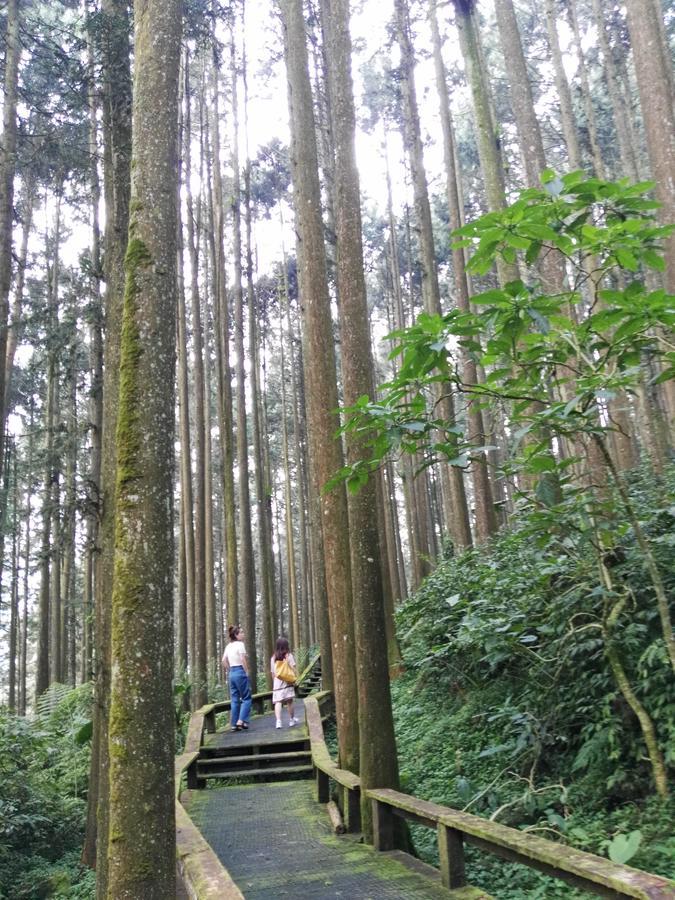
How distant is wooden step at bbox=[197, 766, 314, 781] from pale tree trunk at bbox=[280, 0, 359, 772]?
8.30ft

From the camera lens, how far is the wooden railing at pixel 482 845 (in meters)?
2.87

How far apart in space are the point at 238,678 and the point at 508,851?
8070mm

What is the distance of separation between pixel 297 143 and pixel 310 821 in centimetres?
859

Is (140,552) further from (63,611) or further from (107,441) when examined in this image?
(63,611)

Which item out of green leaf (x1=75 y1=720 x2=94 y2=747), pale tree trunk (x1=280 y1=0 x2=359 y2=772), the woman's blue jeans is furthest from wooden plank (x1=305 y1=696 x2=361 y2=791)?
green leaf (x1=75 y1=720 x2=94 y2=747)

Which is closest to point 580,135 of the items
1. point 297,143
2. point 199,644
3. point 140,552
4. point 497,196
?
point 497,196

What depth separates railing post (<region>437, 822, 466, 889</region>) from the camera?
4461mm

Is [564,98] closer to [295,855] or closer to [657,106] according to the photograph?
[657,106]

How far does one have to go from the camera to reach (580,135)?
24484mm

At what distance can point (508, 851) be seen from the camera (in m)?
3.80

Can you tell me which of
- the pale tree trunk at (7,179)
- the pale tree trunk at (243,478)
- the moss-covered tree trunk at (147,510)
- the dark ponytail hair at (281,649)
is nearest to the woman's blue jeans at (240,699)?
the dark ponytail hair at (281,649)

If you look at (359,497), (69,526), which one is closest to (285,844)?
(359,497)

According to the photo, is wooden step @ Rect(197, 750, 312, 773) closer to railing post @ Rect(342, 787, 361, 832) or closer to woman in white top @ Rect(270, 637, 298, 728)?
woman in white top @ Rect(270, 637, 298, 728)

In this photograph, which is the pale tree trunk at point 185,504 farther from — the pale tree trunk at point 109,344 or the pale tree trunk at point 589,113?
the pale tree trunk at point 589,113
